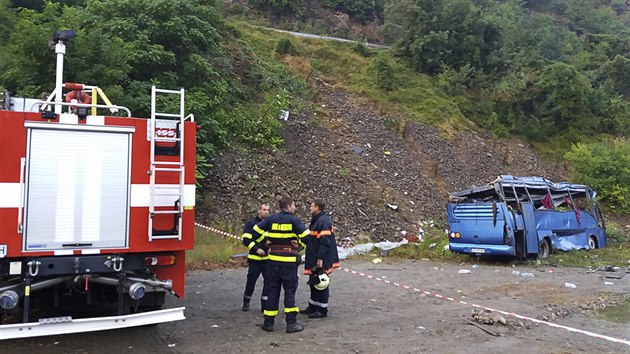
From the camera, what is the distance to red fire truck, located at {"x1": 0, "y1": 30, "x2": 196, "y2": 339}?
5465mm

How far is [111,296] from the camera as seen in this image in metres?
6.50

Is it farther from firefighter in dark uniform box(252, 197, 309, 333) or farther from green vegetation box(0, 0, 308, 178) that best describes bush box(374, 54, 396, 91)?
firefighter in dark uniform box(252, 197, 309, 333)

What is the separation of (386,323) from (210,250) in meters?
6.27

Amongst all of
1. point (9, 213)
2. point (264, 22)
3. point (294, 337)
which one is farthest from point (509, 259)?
point (264, 22)

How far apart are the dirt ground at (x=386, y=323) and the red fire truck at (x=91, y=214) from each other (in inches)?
20.0

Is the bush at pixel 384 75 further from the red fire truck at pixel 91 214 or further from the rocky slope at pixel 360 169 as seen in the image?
the red fire truck at pixel 91 214

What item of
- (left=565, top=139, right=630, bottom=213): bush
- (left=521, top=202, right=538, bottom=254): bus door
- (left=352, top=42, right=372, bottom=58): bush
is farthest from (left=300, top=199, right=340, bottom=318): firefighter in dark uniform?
(left=352, top=42, right=372, bottom=58): bush

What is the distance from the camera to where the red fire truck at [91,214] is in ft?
17.9

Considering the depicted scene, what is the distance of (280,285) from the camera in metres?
6.94

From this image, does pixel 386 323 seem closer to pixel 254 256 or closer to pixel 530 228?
pixel 254 256

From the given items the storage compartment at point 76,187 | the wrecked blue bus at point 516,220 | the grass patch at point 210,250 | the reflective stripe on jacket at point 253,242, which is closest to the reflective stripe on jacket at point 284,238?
the reflective stripe on jacket at point 253,242

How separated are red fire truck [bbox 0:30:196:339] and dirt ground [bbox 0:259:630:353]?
1.67 ft

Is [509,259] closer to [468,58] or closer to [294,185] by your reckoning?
[294,185]

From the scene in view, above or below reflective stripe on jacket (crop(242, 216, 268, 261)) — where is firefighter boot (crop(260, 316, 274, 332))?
below
